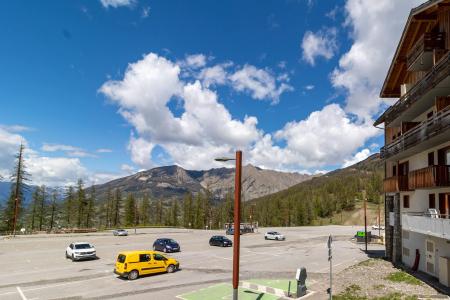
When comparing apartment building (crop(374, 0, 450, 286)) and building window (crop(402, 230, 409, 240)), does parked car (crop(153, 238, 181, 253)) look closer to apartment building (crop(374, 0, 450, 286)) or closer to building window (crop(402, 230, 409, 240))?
apartment building (crop(374, 0, 450, 286))

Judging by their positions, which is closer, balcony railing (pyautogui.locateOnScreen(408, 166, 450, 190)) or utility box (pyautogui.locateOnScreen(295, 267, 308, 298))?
utility box (pyautogui.locateOnScreen(295, 267, 308, 298))

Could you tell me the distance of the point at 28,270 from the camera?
30391 mm

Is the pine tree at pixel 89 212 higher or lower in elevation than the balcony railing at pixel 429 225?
lower

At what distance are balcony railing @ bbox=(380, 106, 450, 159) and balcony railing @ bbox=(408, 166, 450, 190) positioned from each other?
2175 millimetres

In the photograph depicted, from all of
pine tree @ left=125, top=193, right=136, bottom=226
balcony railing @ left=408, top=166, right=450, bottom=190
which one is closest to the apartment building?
balcony railing @ left=408, top=166, right=450, bottom=190

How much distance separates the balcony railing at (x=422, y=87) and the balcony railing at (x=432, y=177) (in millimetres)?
5524

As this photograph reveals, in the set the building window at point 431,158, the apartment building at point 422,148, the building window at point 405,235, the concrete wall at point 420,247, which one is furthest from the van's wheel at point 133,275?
the building window at point 431,158

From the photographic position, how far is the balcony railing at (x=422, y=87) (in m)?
22.2

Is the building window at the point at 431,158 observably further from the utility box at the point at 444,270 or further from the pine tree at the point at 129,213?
the pine tree at the point at 129,213

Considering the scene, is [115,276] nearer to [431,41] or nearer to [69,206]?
[431,41]

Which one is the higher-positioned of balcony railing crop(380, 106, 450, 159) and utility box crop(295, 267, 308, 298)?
balcony railing crop(380, 106, 450, 159)

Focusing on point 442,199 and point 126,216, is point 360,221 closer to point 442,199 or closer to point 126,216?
point 126,216

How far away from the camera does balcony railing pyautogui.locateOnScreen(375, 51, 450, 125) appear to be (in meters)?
22.2

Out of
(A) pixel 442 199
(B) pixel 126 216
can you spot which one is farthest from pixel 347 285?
(B) pixel 126 216
